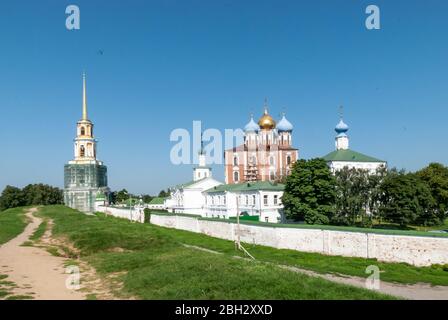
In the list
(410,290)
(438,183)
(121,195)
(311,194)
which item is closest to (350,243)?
(410,290)

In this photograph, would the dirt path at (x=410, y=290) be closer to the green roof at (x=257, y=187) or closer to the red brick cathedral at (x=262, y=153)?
the green roof at (x=257, y=187)

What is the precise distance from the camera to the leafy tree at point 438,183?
1815 inches

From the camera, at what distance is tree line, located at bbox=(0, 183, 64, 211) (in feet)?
308

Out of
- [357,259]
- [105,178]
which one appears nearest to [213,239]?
[357,259]

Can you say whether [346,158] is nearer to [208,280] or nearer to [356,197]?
[356,197]

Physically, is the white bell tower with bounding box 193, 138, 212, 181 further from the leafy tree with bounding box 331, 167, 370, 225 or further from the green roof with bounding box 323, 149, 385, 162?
the leafy tree with bounding box 331, 167, 370, 225

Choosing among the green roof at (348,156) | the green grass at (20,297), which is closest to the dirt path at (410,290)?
the green grass at (20,297)

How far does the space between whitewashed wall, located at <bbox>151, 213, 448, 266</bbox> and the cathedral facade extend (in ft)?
171

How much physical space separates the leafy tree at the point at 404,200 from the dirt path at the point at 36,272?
32.4 metres

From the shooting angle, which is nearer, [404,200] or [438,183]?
[404,200]

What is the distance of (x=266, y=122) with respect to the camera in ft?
239

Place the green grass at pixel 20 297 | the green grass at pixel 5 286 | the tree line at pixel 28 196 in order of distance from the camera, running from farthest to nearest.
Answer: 1. the tree line at pixel 28 196
2. the green grass at pixel 5 286
3. the green grass at pixel 20 297

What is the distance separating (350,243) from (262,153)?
46.9 m
